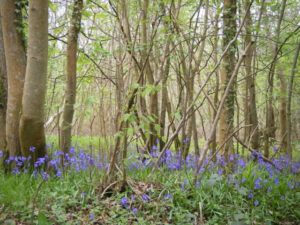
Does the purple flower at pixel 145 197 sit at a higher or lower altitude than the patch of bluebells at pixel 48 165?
lower

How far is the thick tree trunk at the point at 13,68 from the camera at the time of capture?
402 cm

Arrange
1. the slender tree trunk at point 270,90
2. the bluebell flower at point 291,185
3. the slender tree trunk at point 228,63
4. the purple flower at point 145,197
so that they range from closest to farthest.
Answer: the purple flower at point 145,197 → the bluebell flower at point 291,185 → the slender tree trunk at point 270,90 → the slender tree trunk at point 228,63

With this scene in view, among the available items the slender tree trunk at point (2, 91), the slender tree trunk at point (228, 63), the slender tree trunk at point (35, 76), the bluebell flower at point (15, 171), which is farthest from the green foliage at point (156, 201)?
the slender tree trunk at point (228, 63)

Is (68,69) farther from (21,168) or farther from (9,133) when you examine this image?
(21,168)

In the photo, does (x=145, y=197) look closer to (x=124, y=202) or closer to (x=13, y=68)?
(x=124, y=202)

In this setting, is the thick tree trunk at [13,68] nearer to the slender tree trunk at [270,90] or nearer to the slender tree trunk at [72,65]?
the slender tree trunk at [72,65]

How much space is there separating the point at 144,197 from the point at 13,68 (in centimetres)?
233

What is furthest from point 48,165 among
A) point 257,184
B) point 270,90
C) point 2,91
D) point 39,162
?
point 270,90

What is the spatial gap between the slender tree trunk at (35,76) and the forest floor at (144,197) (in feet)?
1.24

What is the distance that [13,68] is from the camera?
4051 mm

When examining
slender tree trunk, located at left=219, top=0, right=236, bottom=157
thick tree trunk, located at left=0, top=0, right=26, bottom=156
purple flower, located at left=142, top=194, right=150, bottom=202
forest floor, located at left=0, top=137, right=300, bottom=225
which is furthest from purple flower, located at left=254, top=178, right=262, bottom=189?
thick tree trunk, located at left=0, top=0, right=26, bottom=156

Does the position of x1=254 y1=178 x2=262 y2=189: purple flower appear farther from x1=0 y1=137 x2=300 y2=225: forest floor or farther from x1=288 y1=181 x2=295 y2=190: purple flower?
x1=288 y1=181 x2=295 y2=190: purple flower

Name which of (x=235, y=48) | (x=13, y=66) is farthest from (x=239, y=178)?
(x=13, y=66)

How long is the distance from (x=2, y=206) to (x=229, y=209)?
2042mm
